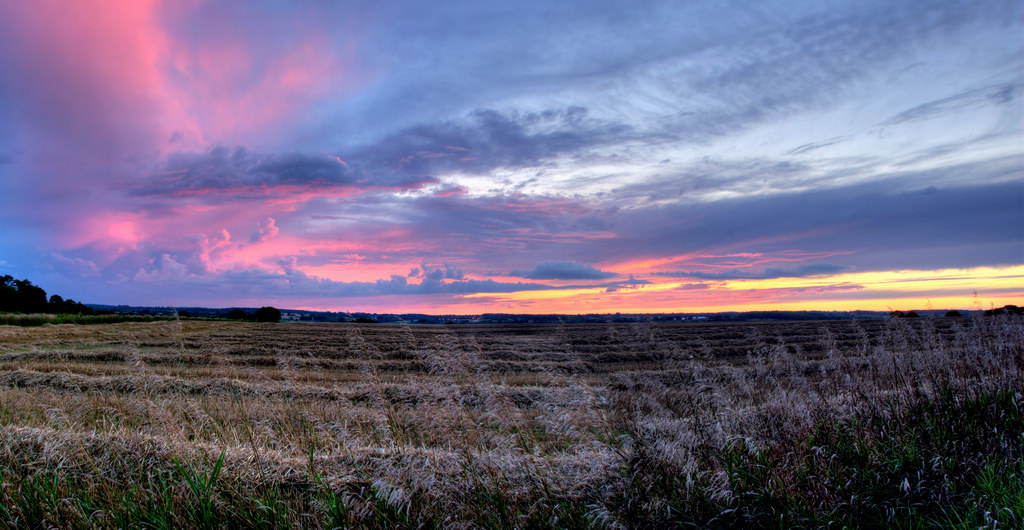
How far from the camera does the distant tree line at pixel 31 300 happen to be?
77938 mm

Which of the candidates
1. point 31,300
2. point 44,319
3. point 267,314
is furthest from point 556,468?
point 31,300

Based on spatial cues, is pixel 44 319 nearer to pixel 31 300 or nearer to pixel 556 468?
pixel 31 300

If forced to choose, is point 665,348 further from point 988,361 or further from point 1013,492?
point 988,361

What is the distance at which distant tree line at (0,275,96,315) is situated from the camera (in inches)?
3068

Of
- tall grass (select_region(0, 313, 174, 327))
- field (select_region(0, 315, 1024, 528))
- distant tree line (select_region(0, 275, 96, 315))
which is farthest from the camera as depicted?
distant tree line (select_region(0, 275, 96, 315))

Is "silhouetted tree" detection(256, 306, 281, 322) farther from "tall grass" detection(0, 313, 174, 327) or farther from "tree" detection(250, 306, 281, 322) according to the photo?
"tall grass" detection(0, 313, 174, 327)

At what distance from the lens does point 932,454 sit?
5.33 meters

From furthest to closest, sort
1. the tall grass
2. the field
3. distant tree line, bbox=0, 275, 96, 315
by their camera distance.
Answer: distant tree line, bbox=0, 275, 96, 315 < the tall grass < the field

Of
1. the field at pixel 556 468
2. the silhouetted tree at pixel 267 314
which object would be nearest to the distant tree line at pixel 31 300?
the silhouetted tree at pixel 267 314

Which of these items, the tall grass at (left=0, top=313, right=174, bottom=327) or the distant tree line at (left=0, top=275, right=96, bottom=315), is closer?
the tall grass at (left=0, top=313, right=174, bottom=327)

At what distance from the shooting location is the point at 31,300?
273 feet

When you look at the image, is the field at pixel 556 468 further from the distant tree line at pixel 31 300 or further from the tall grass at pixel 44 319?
the distant tree line at pixel 31 300

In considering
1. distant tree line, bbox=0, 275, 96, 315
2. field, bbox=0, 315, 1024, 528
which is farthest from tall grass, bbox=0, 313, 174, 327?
field, bbox=0, 315, 1024, 528

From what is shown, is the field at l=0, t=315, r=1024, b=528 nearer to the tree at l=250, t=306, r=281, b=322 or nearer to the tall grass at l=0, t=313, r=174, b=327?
the tall grass at l=0, t=313, r=174, b=327
